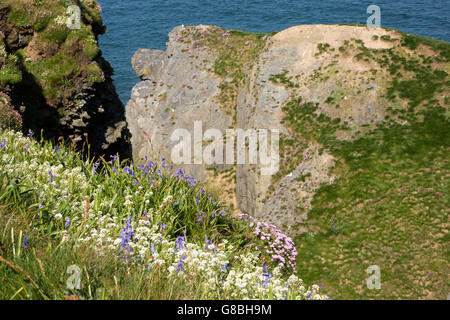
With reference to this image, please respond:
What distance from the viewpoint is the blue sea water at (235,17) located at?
72.8m

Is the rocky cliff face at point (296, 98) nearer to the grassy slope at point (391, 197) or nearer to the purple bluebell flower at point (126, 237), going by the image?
the grassy slope at point (391, 197)

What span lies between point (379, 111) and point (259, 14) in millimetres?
59586

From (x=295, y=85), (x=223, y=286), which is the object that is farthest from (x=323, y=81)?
(x=223, y=286)

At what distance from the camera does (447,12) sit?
266 ft

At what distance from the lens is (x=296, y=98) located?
32.6m

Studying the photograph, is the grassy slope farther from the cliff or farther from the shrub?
the shrub

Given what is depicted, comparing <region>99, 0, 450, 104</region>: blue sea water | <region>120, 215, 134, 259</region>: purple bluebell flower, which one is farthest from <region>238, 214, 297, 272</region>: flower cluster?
<region>99, 0, 450, 104</region>: blue sea water

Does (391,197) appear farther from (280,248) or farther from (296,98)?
(296,98)

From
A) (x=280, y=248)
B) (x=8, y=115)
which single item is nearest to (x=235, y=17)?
(x=280, y=248)

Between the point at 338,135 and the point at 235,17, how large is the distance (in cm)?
5841

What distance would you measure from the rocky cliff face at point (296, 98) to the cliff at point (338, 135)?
10 cm

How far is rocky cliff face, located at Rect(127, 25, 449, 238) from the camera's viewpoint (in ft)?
92.0

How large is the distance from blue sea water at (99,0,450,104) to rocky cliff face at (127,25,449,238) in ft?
90.7
